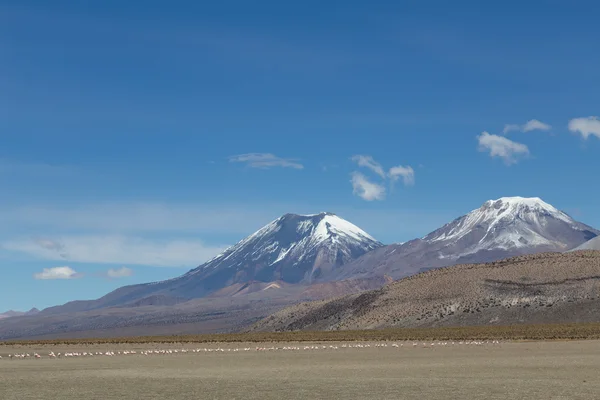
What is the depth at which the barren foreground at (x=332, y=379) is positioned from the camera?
3073 centimetres

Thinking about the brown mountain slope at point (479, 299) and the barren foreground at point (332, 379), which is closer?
the barren foreground at point (332, 379)

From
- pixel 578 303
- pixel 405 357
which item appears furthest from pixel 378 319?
pixel 405 357

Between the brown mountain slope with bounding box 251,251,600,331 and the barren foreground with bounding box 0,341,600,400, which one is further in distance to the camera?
the brown mountain slope with bounding box 251,251,600,331

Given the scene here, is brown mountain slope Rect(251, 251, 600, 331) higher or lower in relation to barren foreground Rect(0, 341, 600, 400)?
higher

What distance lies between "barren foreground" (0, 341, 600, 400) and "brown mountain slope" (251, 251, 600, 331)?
81.3 m

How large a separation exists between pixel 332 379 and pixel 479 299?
379 feet

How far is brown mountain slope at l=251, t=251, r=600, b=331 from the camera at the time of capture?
137 meters

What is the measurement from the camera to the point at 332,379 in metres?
37.9

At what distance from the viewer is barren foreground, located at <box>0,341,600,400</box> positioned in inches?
1210

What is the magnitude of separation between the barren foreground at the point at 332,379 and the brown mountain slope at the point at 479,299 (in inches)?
3202

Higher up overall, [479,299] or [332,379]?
[479,299]

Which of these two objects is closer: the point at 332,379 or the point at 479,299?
the point at 332,379

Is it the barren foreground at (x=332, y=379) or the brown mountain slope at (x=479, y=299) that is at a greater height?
the brown mountain slope at (x=479, y=299)

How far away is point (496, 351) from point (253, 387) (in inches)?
1322
